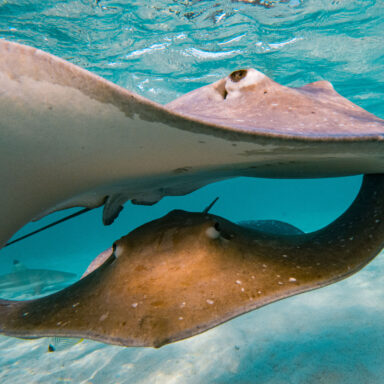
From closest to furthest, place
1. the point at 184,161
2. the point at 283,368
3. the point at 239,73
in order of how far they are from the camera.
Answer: the point at 184,161, the point at 239,73, the point at 283,368

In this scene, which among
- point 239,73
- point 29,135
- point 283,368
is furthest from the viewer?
point 283,368

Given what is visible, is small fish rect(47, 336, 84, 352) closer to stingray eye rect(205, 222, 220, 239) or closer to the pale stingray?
the pale stingray

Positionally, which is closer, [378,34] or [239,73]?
[239,73]

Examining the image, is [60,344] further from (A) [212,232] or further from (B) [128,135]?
(B) [128,135]

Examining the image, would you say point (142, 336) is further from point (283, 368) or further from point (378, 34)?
point (378, 34)

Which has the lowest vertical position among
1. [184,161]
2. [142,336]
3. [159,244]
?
[142,336]

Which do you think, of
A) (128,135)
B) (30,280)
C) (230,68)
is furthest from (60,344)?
(230,68)

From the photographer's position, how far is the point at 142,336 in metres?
1.30

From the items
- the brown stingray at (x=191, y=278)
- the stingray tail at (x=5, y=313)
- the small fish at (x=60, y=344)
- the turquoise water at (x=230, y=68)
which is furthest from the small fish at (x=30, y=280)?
the brown stingray at (x=191, y=278)

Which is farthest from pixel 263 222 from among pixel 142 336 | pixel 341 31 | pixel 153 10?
pixel 341 31

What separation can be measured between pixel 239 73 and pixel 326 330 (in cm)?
368

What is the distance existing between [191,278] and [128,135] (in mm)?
917

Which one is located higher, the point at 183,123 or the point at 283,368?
the point at 183,123

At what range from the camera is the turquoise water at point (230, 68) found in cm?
329
